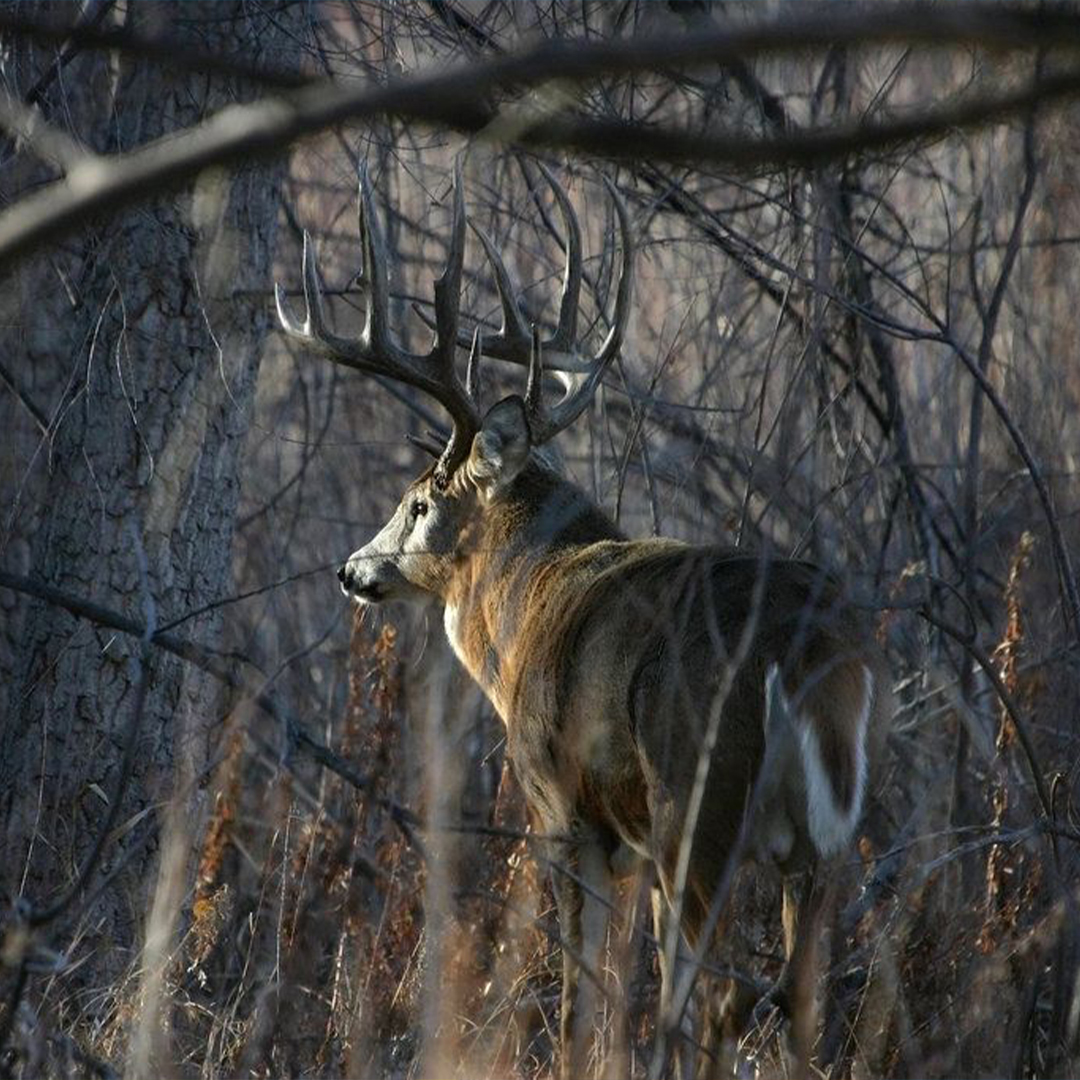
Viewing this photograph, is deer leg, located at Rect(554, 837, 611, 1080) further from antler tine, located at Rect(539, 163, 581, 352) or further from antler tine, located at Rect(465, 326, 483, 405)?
antler tine, located at Rect(539, 163, 581, 352)

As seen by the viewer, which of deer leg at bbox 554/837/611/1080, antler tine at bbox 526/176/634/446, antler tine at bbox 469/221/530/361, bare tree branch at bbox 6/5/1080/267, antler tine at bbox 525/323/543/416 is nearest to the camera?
bare tree branch at bbox 6/5/1080/267

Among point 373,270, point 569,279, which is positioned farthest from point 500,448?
point 373,270

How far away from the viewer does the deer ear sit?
21.7 ft

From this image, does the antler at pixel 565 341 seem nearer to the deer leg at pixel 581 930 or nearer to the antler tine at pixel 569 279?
the antler tine at pixel 569 279

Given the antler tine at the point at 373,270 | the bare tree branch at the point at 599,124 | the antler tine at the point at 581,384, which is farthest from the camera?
the antler tine at the point at 581,384

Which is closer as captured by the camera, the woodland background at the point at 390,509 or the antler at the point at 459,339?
the woodland background at the point at 390,509

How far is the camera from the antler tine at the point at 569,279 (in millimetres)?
6270

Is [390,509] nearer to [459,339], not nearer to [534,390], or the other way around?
[459,339]

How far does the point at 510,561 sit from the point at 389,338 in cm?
90

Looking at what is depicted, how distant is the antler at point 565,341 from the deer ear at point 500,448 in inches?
2.1

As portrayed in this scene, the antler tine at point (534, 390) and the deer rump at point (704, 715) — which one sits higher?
the antler tine at point (534, 390)

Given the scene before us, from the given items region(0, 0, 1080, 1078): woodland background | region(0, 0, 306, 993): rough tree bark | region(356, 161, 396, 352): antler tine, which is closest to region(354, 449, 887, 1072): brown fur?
region(0, 0, 1080, 1078): woodland background

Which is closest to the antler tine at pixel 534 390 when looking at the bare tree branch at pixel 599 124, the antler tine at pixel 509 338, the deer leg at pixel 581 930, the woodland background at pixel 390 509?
the antler tine at pixel 509 338

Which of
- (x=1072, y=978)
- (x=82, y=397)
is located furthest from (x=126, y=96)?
(x=1072, y=978)
